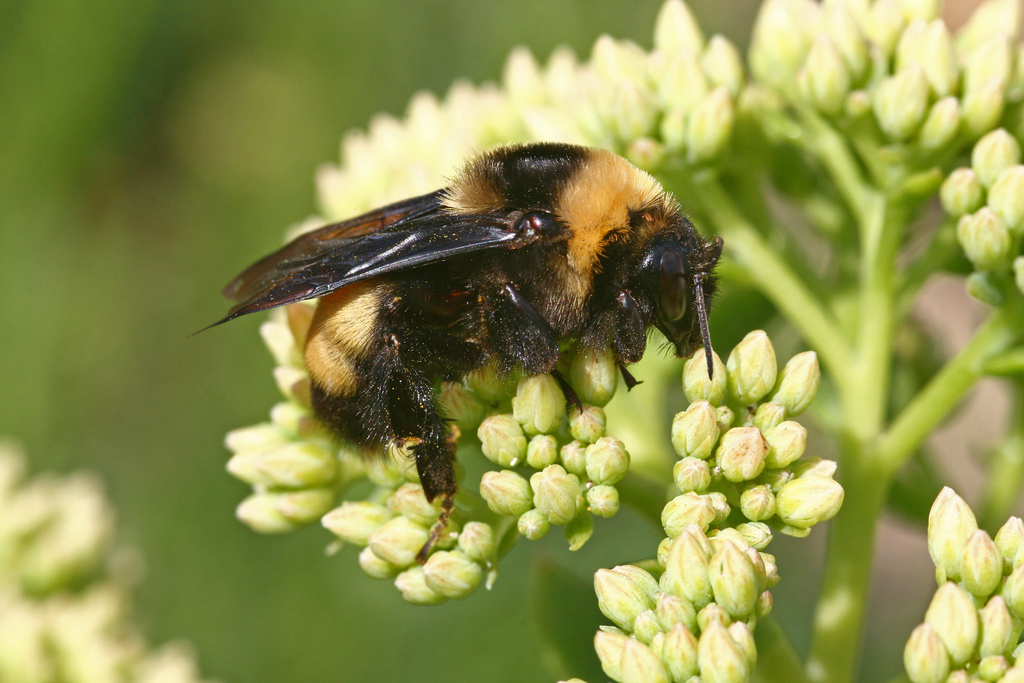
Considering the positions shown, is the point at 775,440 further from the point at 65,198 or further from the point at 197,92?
the point at 197,92

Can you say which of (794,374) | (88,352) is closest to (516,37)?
(88,352)

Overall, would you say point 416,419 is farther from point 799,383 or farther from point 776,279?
point 776,279

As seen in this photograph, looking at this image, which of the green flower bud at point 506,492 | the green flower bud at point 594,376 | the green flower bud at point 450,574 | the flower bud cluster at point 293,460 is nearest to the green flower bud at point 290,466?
the flower bud cluster at point 293,460

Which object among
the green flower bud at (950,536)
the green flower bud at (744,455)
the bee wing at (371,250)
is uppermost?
the bee wing at (371,250)

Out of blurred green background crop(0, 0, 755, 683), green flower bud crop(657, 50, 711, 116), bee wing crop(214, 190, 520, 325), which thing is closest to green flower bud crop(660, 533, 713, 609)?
bee wing crop(214, 190, 520, 325)

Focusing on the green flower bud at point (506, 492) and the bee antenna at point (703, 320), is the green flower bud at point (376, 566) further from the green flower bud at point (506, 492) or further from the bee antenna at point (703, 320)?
the bee antenna at point (703, 320)

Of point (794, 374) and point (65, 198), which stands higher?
point (65, 198)
